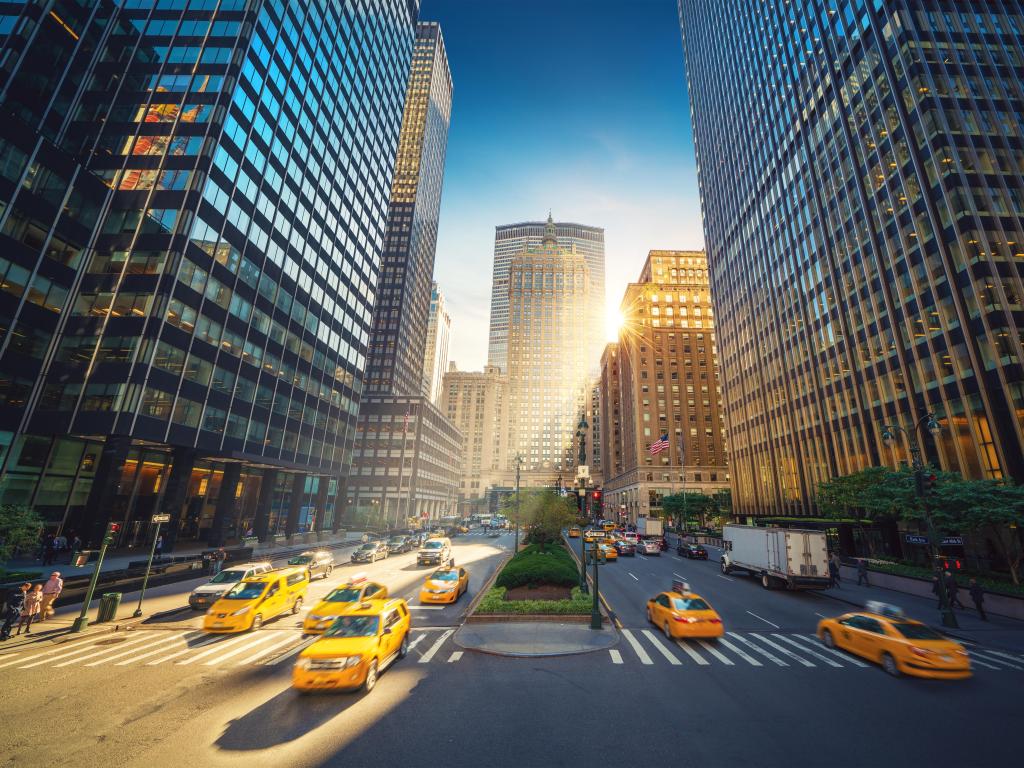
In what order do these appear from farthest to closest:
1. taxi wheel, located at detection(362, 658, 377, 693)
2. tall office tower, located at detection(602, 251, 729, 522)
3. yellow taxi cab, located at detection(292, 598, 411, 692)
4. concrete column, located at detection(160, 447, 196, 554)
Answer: tall office tower, located at detection(602, 251, 729, 522), concrete column, located at detection(160, 447, 196, 554), taxi wheel, located at detection(362, 658, 377, 693), yellow taxi cab, located at detection(292, 598, 411, 692)

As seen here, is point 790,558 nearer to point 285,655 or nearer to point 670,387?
point 285,655

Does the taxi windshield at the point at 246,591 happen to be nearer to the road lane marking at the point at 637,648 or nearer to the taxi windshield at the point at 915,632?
the road lane marking at the point at 637,648

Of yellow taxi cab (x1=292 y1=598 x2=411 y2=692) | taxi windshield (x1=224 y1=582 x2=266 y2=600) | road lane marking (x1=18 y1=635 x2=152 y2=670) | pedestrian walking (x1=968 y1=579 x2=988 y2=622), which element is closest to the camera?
yellow taxi cab (x1=292 y1=598 x2=411 y2=692)

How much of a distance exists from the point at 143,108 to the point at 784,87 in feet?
230

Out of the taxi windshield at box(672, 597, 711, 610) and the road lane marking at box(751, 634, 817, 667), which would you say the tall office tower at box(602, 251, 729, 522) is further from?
the taxi windshield at box(672, 597, 711, 610)

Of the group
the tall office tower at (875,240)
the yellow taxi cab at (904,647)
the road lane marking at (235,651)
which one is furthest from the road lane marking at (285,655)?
the tall office tower at (875,240)

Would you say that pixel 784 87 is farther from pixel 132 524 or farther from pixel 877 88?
pixel 132 524

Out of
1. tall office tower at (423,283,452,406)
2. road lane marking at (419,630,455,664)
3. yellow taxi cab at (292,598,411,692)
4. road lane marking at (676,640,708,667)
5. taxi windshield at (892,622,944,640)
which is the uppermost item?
tall office tower at (423,283,452,406)

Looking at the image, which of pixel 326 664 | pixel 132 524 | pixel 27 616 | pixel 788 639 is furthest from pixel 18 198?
pixel 788 639

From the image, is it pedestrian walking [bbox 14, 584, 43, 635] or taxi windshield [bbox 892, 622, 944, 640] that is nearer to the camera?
taxi windshield [bbox 892, 622, 944, 640]

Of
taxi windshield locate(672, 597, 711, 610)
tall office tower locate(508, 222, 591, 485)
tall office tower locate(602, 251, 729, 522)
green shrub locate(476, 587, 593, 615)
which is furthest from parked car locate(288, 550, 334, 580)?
tall office tower locate(508, 222, 591, 485)

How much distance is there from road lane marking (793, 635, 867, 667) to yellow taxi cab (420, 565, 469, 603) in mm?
13578

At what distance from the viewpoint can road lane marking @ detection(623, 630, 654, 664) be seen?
12.2m

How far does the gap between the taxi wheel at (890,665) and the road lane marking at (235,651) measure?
1805cm
